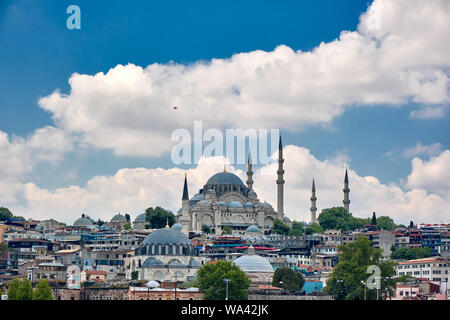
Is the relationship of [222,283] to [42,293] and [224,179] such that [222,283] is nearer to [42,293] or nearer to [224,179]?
[42,293]

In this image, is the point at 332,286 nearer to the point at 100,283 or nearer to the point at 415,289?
the point at 415,289

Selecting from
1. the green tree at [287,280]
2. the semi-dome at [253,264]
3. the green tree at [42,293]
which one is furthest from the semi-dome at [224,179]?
the green tree at [42,293]

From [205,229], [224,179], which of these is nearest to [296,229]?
[205,229]

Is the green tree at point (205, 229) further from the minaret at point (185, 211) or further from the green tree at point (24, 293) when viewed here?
the green tree at point (24, 293)
